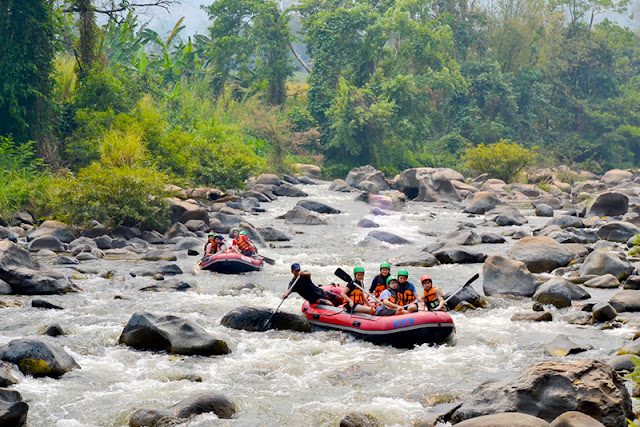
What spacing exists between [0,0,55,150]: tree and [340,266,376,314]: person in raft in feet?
50.2

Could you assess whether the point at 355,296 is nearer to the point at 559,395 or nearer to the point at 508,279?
the point at 508,279

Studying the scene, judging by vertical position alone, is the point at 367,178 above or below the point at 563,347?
below

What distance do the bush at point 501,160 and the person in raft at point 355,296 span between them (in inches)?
996

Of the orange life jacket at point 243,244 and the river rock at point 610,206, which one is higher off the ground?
the river rock at point 610,206

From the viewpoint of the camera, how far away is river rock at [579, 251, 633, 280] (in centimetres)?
1277

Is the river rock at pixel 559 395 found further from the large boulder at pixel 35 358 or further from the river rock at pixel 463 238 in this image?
the river rock at pixel 463 238

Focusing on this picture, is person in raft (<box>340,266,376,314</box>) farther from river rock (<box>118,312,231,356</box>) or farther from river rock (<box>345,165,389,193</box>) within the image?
river rock (<box>345,165,389,193</box>)

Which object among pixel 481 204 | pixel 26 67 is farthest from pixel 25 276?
pixel 481 204

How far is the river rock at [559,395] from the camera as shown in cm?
591

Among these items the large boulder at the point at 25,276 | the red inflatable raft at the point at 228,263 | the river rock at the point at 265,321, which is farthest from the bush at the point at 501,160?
the large boulder at the point at 25,276

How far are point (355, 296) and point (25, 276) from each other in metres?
5.59

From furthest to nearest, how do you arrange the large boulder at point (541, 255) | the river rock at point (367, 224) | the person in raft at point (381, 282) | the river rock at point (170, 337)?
the river rock at point (367, 224) < the large boulder at point (541, 255) < the person in raft at point (381, 282) < the river rock at point (170, 337)

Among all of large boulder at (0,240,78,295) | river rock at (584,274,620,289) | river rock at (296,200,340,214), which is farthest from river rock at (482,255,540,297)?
river rock at (296,200,340,214)

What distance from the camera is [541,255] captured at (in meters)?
14.2
